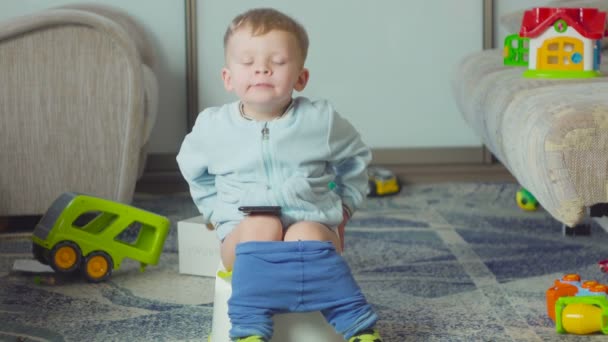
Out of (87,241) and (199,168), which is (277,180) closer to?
(199,168)

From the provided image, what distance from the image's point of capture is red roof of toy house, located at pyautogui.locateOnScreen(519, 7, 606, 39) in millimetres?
2117

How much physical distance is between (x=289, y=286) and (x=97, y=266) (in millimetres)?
735

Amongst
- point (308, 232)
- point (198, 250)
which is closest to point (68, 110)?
point (198, 250)

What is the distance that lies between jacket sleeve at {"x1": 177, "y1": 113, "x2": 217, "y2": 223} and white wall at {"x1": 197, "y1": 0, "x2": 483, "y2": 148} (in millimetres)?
1584

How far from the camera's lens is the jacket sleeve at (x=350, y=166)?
161 centimetres

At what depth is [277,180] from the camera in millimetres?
1549

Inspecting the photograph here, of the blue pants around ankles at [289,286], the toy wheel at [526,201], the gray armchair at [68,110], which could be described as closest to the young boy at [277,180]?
the blue pants around ankles at [289,286]

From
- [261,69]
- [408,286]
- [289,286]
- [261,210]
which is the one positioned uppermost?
[261,69]

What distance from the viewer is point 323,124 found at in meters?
1.57

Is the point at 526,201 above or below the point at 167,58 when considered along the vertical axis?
below

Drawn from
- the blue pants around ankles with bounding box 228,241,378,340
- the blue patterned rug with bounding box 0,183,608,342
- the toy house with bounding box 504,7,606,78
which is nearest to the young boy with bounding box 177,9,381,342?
the blue pants around ankles with bounding box 228,241,378,340

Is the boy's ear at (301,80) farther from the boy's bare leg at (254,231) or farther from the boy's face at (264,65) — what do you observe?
the boy's bare leg at (254,231)

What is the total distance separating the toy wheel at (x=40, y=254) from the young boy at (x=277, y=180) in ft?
1.84

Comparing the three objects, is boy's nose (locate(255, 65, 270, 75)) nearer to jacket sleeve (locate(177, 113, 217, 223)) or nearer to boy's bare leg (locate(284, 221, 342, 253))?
jacket sleeve (locate(177, 113, 217, 223))
